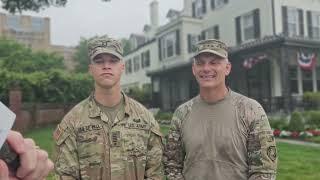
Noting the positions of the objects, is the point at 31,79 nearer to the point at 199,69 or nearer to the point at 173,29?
the point at 173,29

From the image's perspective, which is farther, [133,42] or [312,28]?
[133,42]

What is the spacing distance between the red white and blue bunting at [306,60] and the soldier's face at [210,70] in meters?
18.6

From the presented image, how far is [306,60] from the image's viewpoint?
2109cm

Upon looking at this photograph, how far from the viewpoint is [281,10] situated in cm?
2312

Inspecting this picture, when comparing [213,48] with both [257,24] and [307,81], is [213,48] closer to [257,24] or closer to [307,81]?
[307,81]

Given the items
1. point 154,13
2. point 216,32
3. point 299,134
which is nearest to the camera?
point 299,134

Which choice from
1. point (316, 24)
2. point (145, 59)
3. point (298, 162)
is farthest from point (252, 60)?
point (145, 59)

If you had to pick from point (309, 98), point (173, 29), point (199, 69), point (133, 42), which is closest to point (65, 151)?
point (199, 69)

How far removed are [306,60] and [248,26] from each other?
15.8 ft

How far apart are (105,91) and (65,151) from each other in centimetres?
51

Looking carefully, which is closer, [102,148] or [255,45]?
[102,148]

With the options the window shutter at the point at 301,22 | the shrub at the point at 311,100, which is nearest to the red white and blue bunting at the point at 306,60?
the shrub at the point at 311,100

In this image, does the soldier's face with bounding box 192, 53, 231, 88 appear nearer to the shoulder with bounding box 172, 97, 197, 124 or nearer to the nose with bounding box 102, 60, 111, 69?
the shoulder with bounding box 172, 97, 197, 124

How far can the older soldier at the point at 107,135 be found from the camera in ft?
10.2
